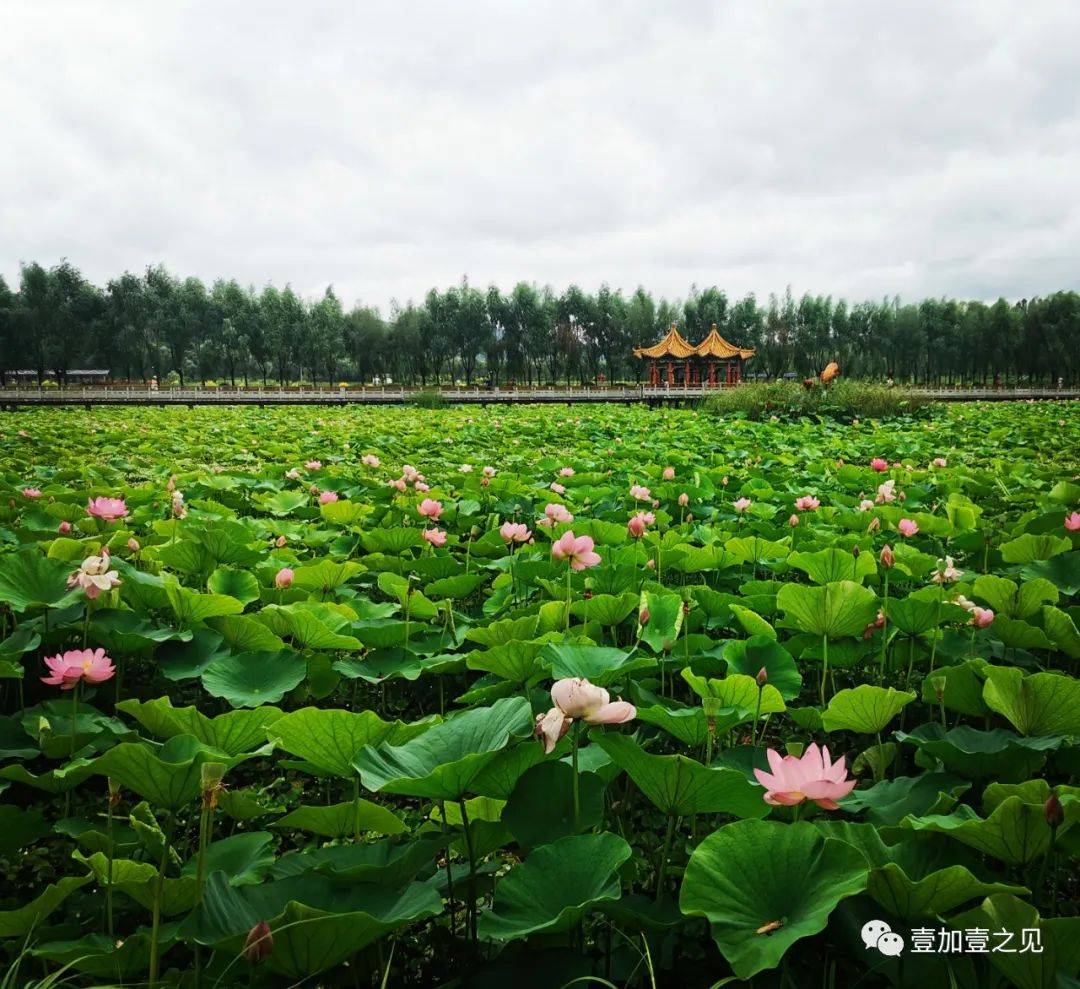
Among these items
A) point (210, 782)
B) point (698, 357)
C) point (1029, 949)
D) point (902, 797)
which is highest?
point (698, 357)

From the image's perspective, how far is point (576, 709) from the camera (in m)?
0.90

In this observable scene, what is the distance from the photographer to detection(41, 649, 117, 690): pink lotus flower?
48.6 inches

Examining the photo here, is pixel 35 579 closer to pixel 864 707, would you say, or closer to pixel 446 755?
pixel 446 755

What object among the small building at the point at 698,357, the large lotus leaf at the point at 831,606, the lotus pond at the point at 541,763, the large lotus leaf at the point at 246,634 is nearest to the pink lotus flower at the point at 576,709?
A: the lotus pond at the point at 541,763

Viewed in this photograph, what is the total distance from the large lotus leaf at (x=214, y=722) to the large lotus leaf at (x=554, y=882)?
485 mm

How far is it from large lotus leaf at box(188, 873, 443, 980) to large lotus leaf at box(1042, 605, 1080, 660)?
4.97ft

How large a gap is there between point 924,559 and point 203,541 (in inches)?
92.1

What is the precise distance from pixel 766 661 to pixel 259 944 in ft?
3.72

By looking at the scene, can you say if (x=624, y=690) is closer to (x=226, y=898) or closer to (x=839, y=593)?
(x=839, y=593)

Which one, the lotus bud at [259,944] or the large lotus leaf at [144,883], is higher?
the lotus bud at [259,944]

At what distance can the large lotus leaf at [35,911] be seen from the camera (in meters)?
0.88

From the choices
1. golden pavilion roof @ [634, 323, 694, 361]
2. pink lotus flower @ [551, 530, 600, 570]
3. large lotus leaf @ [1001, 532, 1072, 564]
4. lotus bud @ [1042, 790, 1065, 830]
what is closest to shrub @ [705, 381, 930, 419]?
large lotus leaf @ [1001, 532, 1072, 564]

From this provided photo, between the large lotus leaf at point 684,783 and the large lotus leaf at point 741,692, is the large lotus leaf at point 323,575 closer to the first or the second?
the large lotus leaf at point 741,692

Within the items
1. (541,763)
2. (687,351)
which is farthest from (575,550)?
(687,351)
